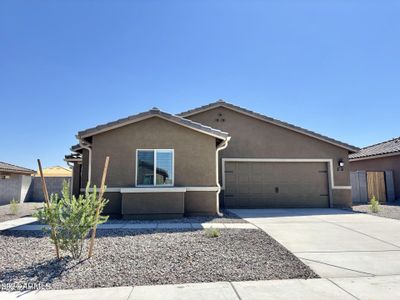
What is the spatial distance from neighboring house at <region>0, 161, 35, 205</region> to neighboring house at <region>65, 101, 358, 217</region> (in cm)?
614

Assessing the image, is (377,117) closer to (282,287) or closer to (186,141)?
(186,141)

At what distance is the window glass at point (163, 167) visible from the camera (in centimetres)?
1028

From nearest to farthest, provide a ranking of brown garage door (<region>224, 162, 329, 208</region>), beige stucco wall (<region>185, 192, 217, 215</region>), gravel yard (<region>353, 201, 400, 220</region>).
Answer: beige stucco wall (<region>185, 192, 217, 215</region>) → gravel yard (<region>353, 201, 400, 220</region>) → brown garage door (<region>224, 162, 329, 208</region>)

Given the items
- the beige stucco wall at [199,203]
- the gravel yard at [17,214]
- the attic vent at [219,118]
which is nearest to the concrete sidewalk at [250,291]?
the beige stucco wall at [199,203]

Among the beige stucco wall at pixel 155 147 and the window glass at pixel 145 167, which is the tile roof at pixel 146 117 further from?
the window glass at pixel 145 167

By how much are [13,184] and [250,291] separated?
2037cm

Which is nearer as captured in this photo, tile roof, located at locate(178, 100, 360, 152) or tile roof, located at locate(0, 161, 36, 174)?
tile roof, located at locate(178, 100, 360, 152)

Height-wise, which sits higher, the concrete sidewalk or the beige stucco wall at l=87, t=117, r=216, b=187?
the beige stucco wall at l=87, t=117, r=216, b=187

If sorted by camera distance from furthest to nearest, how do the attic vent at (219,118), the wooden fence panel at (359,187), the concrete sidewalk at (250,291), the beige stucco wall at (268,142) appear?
the wooden fence panel at (359,187) < the attic vent at (219,118) < the beige stucco wall at (268,142) < the concrete sidewalk at (250,291)

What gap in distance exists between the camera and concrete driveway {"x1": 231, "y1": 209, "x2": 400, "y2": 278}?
487cm

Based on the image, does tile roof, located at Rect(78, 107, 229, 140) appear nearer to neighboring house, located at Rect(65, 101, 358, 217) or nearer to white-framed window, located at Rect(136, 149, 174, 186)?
neighboring house, located at Rect(65, 101, 358, 217)

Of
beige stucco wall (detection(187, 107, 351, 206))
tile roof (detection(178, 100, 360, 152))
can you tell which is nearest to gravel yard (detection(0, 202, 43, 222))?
tile roof (detection(178, 100, 360, 152))

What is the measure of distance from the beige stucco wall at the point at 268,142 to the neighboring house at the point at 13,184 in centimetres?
1355

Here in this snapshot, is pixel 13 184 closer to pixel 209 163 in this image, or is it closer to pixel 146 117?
pixel 146 117
